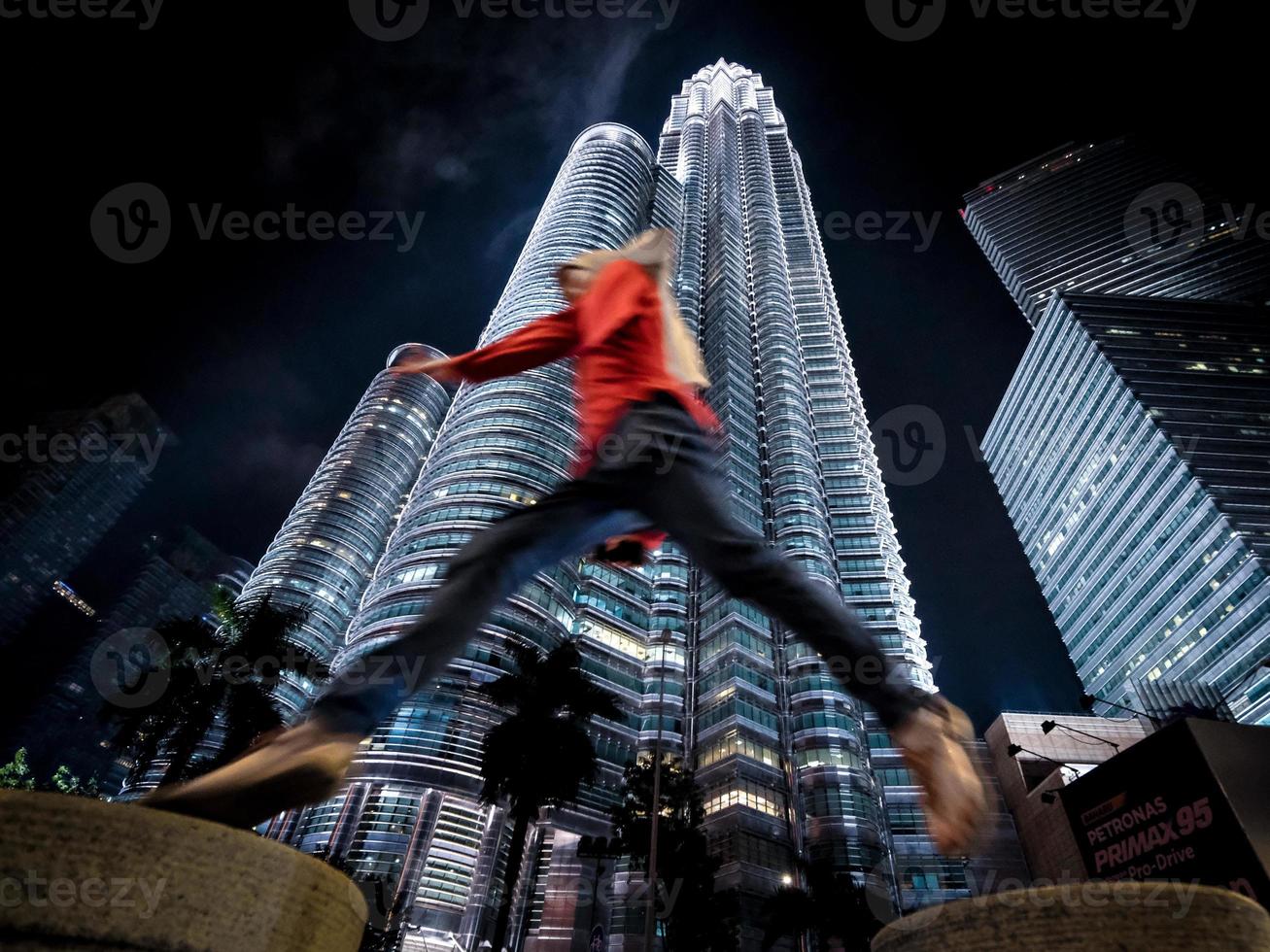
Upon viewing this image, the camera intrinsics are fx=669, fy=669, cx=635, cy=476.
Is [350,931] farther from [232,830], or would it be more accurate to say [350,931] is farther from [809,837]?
[809,837]

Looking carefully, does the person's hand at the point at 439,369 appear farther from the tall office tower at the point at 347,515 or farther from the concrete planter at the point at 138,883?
the tall office tower at the point at 347,515

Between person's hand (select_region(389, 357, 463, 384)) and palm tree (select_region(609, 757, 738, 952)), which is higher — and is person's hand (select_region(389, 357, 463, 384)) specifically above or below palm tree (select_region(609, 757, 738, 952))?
below

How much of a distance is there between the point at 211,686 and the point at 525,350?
23346mm

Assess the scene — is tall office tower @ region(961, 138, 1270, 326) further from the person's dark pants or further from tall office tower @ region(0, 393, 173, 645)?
tall office tower @ region(0, 393, 173, 645)

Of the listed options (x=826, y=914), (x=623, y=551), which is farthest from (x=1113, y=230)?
(x=623, y=551)

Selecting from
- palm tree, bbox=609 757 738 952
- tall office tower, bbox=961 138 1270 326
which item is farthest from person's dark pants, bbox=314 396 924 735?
tall office tower, bbox=961 138 1270 326

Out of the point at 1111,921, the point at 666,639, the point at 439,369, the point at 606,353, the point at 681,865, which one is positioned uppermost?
the point at 666,639

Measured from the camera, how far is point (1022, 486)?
133m

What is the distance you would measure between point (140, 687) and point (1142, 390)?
118m

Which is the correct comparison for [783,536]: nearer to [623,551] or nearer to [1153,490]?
[1153,490]

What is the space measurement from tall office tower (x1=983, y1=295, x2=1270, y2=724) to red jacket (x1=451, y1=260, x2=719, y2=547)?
9604 centimetres

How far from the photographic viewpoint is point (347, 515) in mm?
112250

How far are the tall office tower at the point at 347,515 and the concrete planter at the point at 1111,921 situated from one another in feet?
322

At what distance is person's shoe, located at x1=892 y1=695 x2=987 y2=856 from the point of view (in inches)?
88.7
